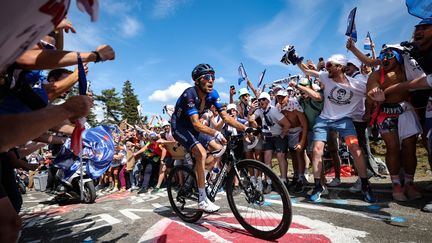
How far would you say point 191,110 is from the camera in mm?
4043

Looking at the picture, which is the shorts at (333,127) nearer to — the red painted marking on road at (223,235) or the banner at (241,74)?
the red painted marking on road at (223,235)

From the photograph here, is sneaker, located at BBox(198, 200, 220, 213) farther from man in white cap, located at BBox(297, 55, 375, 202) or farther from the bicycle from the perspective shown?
man in white cap, located at BBox(297, 55, 375, 202)

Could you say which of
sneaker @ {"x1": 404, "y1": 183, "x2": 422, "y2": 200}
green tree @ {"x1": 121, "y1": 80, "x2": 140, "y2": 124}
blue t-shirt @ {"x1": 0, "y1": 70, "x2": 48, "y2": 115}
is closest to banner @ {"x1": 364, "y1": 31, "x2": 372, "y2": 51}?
sneaker @ {"x1": 404, "y1": 183, "x2": 422, "y2": 200}

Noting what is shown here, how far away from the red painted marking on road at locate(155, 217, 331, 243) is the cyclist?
1.08 feet

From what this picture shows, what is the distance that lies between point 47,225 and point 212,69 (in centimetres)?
393

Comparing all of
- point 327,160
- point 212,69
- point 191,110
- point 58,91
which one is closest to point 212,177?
point 191,110

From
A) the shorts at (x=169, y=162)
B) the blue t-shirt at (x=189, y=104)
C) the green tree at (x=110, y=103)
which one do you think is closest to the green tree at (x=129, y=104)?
the green tree at (x=110, y=103)

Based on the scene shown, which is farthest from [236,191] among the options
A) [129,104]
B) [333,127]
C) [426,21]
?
Answer: [129,104]

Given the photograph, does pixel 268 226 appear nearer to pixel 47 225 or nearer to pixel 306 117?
pixel 306 117

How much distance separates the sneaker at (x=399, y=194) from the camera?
4.12m

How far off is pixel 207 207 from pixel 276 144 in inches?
130

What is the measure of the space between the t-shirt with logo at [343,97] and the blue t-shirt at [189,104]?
2.15m

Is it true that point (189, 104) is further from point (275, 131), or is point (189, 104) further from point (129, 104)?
point (129, 104)

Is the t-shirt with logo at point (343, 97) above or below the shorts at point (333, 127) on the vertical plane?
above
